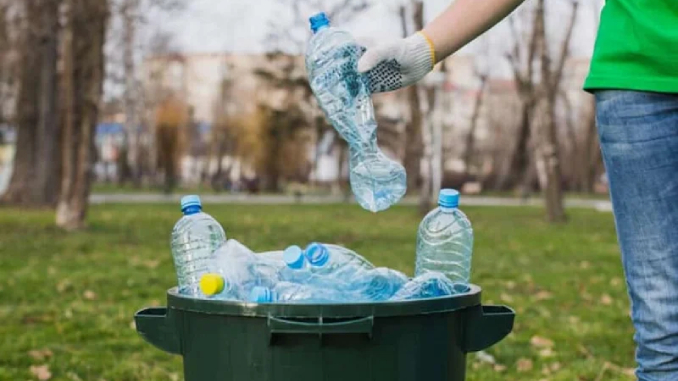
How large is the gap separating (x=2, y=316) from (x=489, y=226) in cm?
1322

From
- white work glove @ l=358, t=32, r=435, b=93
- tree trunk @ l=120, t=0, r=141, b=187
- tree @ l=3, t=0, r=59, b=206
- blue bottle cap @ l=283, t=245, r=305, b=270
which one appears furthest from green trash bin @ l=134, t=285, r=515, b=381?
tree trunk @ l=120, t=0, r=141, b=187

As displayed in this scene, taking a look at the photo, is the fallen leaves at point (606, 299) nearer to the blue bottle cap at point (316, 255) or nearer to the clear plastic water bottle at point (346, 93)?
the clear plastic water bottle at point (346, 93)

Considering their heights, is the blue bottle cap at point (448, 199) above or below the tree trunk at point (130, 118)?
below

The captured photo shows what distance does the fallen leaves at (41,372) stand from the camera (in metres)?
5.05

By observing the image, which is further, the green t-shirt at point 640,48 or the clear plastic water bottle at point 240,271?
the clear plastic water bottle at point 240,271

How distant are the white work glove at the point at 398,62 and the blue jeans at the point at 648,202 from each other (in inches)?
15.6

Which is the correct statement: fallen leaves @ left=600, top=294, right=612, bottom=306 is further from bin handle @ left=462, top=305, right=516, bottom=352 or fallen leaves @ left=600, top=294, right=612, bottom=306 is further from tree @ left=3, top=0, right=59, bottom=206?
tree @ left=3, top=0, right=59, bottom=206

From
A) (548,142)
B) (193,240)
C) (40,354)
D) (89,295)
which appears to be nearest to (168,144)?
(548,142)

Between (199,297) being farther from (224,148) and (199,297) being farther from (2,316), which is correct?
(224,148)

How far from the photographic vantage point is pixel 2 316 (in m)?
7.00

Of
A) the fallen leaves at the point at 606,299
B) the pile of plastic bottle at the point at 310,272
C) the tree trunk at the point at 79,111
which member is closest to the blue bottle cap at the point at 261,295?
the pile of plastic bottle at the point at 310,272

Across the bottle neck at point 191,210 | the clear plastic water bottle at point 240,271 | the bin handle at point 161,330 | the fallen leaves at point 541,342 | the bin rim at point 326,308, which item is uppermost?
the bottle neck at point 191,210

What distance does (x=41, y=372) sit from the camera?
5.13 metres

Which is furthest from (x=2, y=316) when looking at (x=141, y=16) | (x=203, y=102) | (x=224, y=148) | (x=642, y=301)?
(x=203, y=102)
